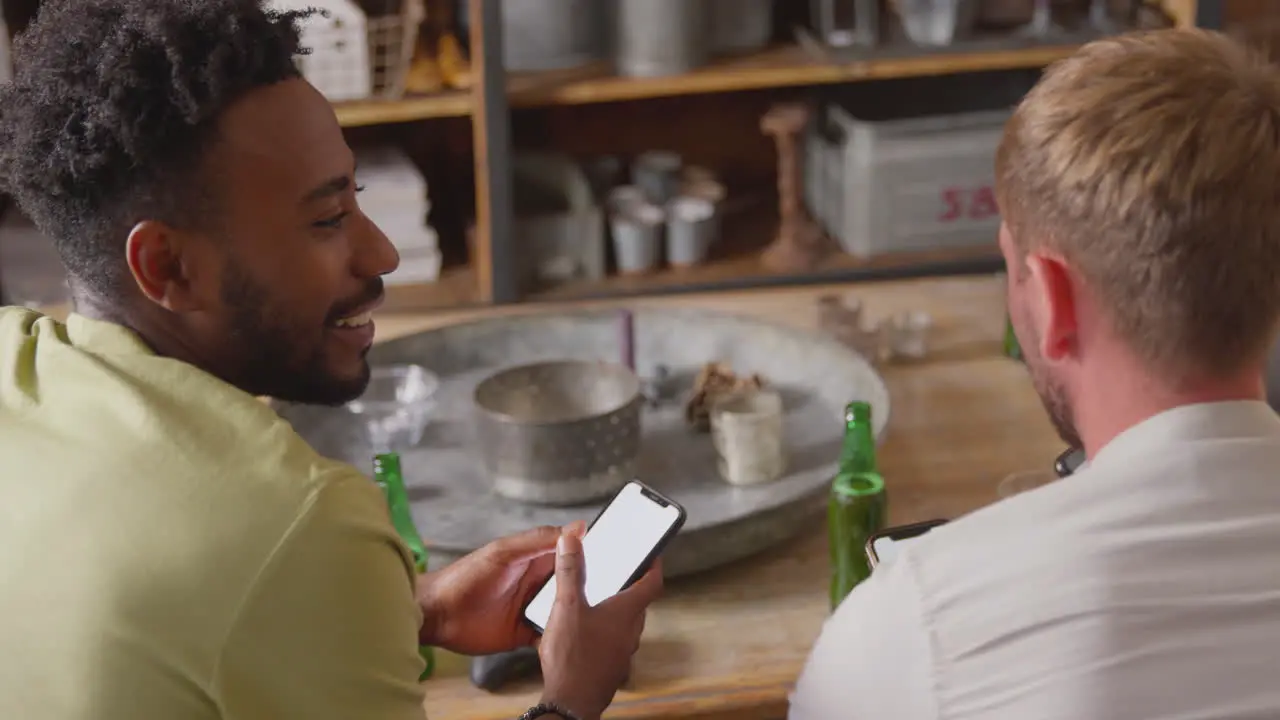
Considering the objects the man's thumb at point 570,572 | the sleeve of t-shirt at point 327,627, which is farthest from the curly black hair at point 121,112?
the man's thumb at point 570,572

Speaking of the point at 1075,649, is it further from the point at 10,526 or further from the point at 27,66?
the point at 27,66

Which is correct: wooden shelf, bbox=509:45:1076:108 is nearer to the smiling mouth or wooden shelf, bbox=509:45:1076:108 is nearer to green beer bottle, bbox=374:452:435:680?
green beer bottle, bbox=374:452:435:680

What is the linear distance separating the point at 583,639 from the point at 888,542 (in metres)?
0.27

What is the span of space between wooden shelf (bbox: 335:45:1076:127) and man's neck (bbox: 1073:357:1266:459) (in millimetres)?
1487

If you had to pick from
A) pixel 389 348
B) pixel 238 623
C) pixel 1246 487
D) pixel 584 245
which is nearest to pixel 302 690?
pixel 238 623

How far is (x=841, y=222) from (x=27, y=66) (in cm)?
170

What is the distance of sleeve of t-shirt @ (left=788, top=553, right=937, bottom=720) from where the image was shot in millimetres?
951

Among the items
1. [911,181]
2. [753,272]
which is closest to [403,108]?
[753,272]

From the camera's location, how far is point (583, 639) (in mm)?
1201

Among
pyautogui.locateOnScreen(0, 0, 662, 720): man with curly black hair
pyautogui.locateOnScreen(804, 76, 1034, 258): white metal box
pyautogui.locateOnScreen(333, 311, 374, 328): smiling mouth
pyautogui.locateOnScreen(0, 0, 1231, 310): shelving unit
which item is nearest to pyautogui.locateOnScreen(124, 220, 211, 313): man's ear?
pyautogui.locateOnScreen(0, 0, 662, 720): man with curly black hair

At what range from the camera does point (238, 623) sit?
932 mm

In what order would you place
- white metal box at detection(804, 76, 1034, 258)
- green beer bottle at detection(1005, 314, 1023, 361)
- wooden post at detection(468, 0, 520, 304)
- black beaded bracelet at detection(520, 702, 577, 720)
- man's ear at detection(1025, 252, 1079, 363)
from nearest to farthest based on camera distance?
1. man's ear at detection(1025, 252, 1079, 363)
2. black beaded bracelet at detection(520, 702, 577, 720)
3. green beer bottle at detection(1005, 314, 1023, 361)
4. wooden post at detection(468, 0, 520, 304)
5. white metal box at detection(804, 76, 1034, 258)

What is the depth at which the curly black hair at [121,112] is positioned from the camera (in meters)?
1.04

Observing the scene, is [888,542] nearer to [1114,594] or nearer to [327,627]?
[1114,594]
